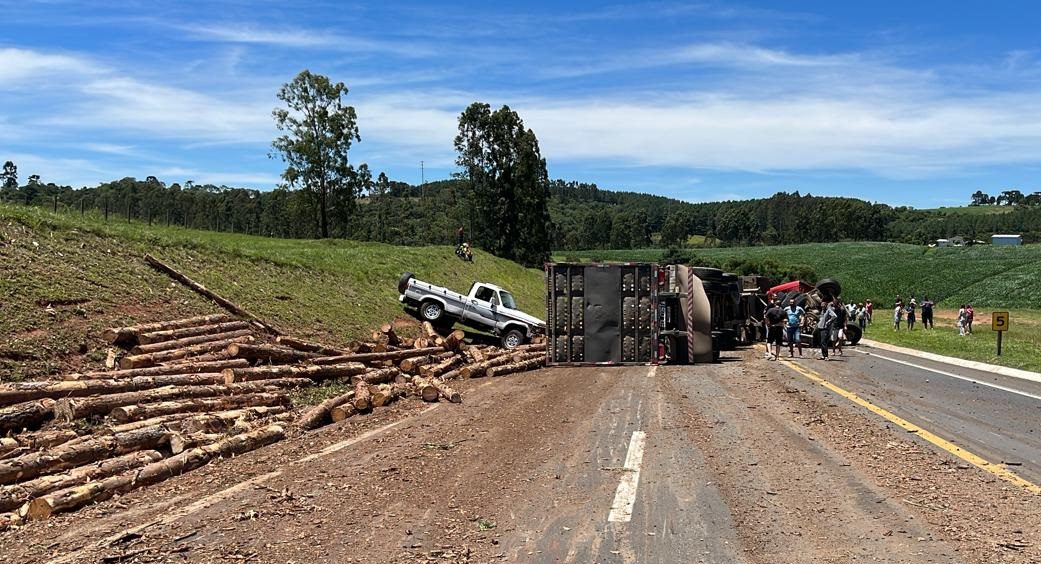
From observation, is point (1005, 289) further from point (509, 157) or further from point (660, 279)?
point (660, 279)

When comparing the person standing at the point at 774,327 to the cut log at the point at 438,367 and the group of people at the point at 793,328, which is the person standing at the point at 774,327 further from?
the cut log at the point at 438,367

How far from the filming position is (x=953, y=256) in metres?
98.2

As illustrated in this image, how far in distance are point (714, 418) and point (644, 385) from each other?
13.7ft

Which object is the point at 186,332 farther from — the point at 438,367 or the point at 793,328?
the point at 793,328

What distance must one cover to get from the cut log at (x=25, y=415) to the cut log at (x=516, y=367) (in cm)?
1003

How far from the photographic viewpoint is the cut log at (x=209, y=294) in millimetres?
18219

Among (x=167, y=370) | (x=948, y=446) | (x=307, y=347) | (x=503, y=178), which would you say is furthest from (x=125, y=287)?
(x=503, y=178)

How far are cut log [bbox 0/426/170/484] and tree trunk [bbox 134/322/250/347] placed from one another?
17.4 ft

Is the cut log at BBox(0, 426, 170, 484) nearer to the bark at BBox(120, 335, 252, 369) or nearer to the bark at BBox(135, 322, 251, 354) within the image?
the bark at BBox(120, 335, 252, 369)

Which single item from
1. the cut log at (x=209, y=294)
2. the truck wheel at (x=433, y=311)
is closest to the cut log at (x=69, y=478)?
the cut log at (x=209, y=294)

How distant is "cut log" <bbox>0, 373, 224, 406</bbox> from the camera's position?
9586 millimetres

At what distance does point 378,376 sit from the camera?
15.3m

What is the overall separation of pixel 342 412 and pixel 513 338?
13.5 metres

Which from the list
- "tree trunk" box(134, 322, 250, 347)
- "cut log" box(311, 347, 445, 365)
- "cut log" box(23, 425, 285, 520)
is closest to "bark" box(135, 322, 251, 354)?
"tree trunk" box(134, 322, 250, 347)
